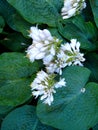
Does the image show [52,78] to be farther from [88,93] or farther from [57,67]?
[88,93]

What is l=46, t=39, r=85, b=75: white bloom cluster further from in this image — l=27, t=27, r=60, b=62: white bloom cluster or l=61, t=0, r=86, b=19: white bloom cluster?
l=61, t=0, r=86, b=19: white bloom cluster

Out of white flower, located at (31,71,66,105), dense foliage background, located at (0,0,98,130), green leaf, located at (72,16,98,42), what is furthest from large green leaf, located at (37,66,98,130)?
green leaf, located at (72,16,98,42)

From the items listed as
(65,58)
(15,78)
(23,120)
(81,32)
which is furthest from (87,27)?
(23,120)

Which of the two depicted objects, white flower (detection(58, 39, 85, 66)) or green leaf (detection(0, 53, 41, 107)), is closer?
white flower (detection(58, 39, 85, 66))

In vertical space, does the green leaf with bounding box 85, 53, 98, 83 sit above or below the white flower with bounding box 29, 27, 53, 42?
below

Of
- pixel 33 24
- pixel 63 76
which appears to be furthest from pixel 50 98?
pixel 33 24

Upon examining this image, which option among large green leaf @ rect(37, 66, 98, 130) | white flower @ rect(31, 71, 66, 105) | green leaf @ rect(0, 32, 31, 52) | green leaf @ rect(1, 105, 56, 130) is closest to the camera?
white flower @ rect(31, 71, 66, 105)

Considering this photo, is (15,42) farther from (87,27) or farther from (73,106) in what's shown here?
(73,106)
